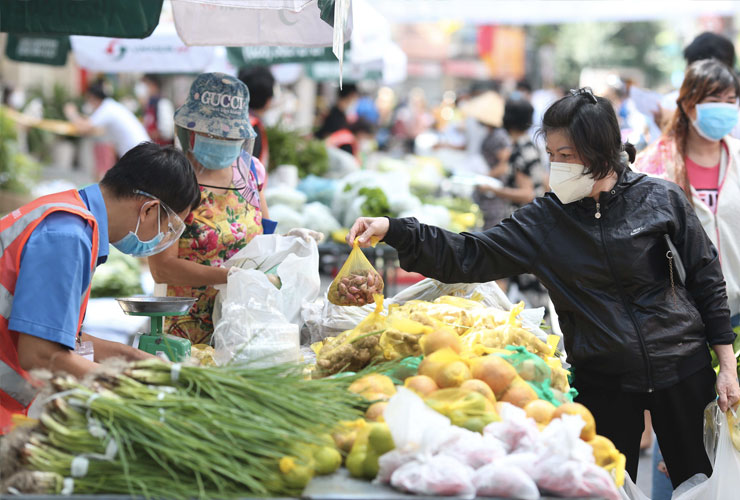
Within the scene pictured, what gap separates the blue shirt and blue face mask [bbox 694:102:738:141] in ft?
10.1

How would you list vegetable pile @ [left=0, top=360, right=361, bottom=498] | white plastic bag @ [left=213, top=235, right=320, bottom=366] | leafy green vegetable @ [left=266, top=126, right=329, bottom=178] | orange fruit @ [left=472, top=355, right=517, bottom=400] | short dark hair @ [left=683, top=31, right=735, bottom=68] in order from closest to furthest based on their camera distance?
1. vegetable pile @ [left=0, top=360, right=361, bottom=498]
2. orange fruit @ [left=472, top=355, right=517, bottom=400]
3. white plastic bag @ [left=213, top=235, right=320, bottom=366]
4. short dark hair @ [left=683, top=31, right=735, bottom=68]
5. leafy green vegetable @ [left=266, top=126, right=329, bottom=178]

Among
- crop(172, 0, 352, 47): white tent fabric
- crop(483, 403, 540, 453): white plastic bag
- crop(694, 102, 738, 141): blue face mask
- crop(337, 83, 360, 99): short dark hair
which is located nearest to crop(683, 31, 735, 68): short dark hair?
crop(694, 102, 738, 141): blue face mask

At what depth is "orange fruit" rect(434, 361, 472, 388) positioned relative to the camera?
8.52 ft

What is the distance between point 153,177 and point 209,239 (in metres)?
1.12

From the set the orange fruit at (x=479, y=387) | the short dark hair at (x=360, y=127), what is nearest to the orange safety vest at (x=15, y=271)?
the orange fruit at (x=479, y=387)

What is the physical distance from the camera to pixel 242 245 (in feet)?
13.3

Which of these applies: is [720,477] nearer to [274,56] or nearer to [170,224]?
[170,224]

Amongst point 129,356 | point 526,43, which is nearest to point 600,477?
point 129,356

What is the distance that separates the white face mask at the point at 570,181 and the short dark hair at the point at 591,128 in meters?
0.03

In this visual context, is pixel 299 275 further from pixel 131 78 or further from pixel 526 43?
pixel 526 43

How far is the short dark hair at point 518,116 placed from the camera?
8.65 metres

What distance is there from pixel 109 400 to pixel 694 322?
2.23 meters

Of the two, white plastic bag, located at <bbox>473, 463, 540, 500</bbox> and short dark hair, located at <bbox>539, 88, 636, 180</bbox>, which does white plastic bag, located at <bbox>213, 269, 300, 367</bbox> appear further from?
short dark hair, located at <bbox>539, 88, 636, 180</bbox>

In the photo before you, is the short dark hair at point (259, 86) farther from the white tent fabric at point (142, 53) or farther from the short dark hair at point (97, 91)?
the short dark hair at point (97, 91)
